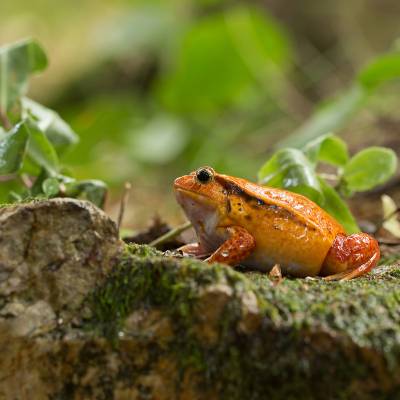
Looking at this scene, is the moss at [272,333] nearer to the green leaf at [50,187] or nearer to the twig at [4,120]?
the green leaf at [50,187]

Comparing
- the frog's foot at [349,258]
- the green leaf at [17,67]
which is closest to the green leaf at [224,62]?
the green leaf at [17,67]

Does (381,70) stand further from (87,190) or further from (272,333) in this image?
(272,333)

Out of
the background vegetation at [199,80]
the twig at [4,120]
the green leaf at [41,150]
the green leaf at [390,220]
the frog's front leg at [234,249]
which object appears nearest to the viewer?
the frog's front leg at [234,249]

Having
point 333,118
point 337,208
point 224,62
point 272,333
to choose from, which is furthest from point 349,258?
point 224,62

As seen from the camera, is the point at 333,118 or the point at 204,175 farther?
the point at 333,118

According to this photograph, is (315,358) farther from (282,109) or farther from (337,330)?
(282,109)

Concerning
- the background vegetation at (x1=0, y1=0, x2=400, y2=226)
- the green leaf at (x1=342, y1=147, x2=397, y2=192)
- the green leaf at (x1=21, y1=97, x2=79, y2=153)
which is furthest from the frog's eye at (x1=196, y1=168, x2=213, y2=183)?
the background vegetation at (x1=0, y1=0, x2=400, y2=226)
